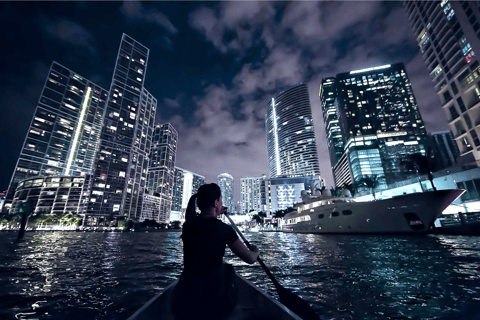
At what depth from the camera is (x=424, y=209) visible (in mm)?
21375

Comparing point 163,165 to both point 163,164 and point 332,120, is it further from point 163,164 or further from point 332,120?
point 332,120

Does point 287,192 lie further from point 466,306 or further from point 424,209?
point 466,306

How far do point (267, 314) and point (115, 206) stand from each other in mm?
123458

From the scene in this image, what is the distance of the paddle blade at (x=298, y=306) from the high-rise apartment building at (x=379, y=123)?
100 meters

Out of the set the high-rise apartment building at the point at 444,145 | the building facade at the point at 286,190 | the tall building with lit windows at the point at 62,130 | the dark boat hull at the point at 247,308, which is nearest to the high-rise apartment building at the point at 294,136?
the building facade at the point at 286,190

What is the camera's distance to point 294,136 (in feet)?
581

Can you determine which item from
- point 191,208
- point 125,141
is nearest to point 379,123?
point 191,208

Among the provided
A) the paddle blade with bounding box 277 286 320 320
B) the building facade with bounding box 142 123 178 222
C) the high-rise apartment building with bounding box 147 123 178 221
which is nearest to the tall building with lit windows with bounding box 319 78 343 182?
the building facade with bounding box 142 123 178 222

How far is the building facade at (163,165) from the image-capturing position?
151 metres

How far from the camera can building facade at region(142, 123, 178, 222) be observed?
15098 centimetres

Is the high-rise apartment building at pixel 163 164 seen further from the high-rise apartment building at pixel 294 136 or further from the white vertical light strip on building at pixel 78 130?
the high-rise apartment building at pixel 294 136

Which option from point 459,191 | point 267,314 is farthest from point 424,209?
point 267,314

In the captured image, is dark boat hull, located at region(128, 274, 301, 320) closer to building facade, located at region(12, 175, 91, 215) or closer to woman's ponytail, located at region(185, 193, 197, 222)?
woman's ponytail, located at region(185, 193, 197, 222)

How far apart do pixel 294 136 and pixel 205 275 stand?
603 ft
